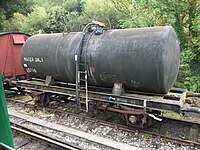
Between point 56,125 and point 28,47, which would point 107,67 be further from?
point 28,47

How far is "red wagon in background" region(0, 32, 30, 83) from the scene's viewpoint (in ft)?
35.8

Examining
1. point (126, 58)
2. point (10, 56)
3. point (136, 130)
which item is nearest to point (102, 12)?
point (10, 56)

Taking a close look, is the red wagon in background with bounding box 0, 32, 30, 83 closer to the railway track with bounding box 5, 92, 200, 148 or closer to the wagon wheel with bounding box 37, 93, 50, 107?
the wagon wheel with bounding box 37, 93, 50, 107

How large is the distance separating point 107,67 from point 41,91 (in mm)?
3974

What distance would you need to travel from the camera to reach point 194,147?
580cm

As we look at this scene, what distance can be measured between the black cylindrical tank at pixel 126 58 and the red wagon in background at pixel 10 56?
381 centimetres

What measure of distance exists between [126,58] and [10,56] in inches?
296

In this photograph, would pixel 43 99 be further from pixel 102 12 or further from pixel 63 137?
pixel 102 12

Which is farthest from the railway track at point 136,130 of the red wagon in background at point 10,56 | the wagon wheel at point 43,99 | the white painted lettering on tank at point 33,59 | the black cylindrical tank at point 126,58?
the red wagon in background at point 10,56

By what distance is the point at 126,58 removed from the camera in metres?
6.43

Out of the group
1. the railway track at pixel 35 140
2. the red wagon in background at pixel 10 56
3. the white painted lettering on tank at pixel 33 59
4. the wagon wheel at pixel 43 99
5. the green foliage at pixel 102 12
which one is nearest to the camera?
the railway track at pixel 35 140

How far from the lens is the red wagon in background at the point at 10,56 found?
10906 millimetres

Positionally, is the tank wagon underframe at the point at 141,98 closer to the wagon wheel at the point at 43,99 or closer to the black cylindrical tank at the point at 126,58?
the black cylindrical tank at the point at 126,58

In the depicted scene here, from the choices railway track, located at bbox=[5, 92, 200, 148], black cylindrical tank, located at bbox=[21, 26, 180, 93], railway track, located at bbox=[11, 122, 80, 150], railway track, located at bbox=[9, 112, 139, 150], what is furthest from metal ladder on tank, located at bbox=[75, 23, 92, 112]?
railway track, located at bbox=[11, 122, 80, 150]
